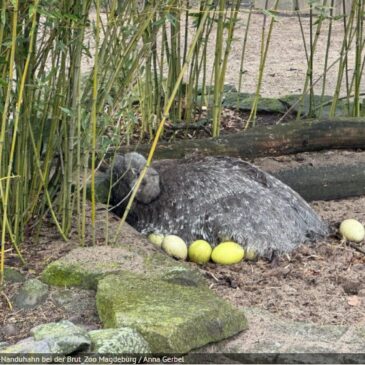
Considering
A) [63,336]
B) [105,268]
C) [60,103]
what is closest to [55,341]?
[63,336]

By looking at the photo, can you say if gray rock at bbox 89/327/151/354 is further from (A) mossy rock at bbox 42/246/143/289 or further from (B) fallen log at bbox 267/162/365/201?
(B) fallen log at bbox 267/162/365/201

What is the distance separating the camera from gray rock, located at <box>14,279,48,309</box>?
354 centimetres

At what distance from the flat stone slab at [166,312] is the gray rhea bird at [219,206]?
35.8 inches

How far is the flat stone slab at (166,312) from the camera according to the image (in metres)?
3.09

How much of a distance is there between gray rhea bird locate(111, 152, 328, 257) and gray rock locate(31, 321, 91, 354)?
132 centimetres

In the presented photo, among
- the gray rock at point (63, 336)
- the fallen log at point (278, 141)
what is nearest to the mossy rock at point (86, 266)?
the gray rock at point (63, 336)

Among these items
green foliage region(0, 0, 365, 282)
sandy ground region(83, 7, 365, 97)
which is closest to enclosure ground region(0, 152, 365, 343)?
green foliage region(0, 0, 365, 282)

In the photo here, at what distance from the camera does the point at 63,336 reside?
9.92 ft

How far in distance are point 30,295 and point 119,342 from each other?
66cm

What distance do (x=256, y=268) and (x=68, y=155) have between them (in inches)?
37.6

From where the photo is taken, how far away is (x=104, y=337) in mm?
3041

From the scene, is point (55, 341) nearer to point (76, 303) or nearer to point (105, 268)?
point (76, 303)

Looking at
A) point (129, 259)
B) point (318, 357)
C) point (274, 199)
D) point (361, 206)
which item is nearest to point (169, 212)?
point (274, 199)

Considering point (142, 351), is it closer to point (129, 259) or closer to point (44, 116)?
point (129, 259)
